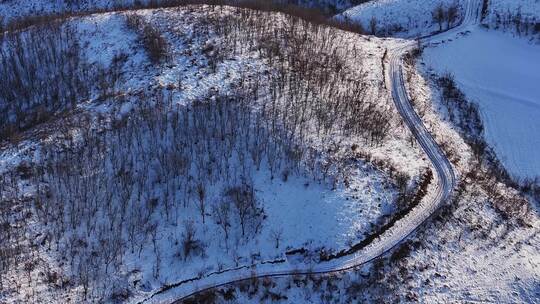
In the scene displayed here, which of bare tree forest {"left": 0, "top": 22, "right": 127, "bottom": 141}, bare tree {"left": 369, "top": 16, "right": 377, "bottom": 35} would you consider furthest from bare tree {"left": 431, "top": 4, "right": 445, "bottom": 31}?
bare tree forest {"left": 0, "top": 22, "right": 127, "bottom": 141}

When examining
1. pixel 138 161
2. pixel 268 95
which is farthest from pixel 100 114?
pixel 268 95

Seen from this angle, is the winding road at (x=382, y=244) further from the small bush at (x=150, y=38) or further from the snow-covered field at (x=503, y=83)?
the small bush at (x=150, y=38)

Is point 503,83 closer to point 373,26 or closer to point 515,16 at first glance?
point 515,16

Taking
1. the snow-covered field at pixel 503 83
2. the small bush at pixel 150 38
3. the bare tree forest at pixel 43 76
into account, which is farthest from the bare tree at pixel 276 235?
the snow-covered field at pixel 503 83

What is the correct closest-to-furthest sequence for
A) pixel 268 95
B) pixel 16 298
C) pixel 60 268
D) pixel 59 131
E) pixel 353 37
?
pixel 16 298 < pixel 60 268 < pixel 59 131 < pixel 268 95 < pixel 353 37

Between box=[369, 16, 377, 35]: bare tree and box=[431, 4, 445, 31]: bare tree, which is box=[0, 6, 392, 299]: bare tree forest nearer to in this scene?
box=[369, 16, 377, 35]: bare tree

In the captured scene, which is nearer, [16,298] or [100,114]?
[16,298]

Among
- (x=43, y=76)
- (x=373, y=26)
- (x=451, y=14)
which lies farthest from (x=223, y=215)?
(x=451, y=14)

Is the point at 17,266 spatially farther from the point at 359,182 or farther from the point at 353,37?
the point at 353,37
